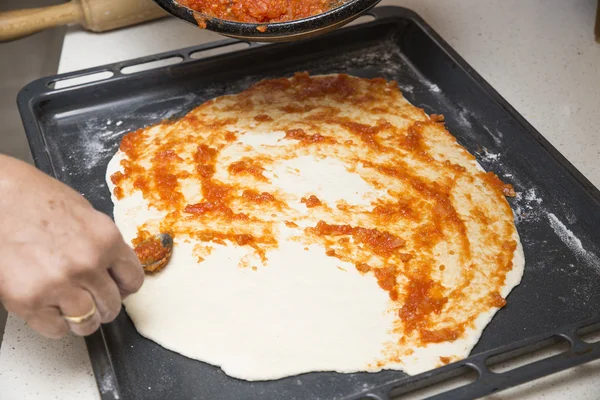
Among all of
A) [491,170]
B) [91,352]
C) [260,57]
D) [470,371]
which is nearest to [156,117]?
[260,57]

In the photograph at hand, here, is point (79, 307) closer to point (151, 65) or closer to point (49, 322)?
point (49, 322)

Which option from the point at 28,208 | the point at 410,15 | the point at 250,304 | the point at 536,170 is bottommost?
the point at 250,304

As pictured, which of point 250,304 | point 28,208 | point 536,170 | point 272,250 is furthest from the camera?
point 536,170

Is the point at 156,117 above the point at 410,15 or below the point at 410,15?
below

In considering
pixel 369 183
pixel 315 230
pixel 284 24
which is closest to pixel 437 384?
pixel 315 230

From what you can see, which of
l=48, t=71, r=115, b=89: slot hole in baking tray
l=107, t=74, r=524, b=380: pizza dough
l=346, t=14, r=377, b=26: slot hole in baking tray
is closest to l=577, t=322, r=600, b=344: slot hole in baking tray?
l=107, t=74, r=524, b=380: pizza dough

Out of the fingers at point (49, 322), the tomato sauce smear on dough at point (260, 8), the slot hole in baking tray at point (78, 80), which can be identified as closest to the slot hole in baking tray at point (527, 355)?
the fingers at point (49, 322)

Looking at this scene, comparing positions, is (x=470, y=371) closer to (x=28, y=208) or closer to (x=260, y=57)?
(x=28, y=208)

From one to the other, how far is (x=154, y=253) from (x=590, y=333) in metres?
0.95

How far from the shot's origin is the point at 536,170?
5.68 feet

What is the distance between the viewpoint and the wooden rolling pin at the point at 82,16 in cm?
207

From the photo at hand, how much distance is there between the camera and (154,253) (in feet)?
4.89

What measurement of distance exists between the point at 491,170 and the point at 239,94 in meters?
0.76

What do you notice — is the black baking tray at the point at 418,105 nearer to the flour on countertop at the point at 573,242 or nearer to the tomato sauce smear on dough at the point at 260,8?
the flour on countertop at the point at 573,242
